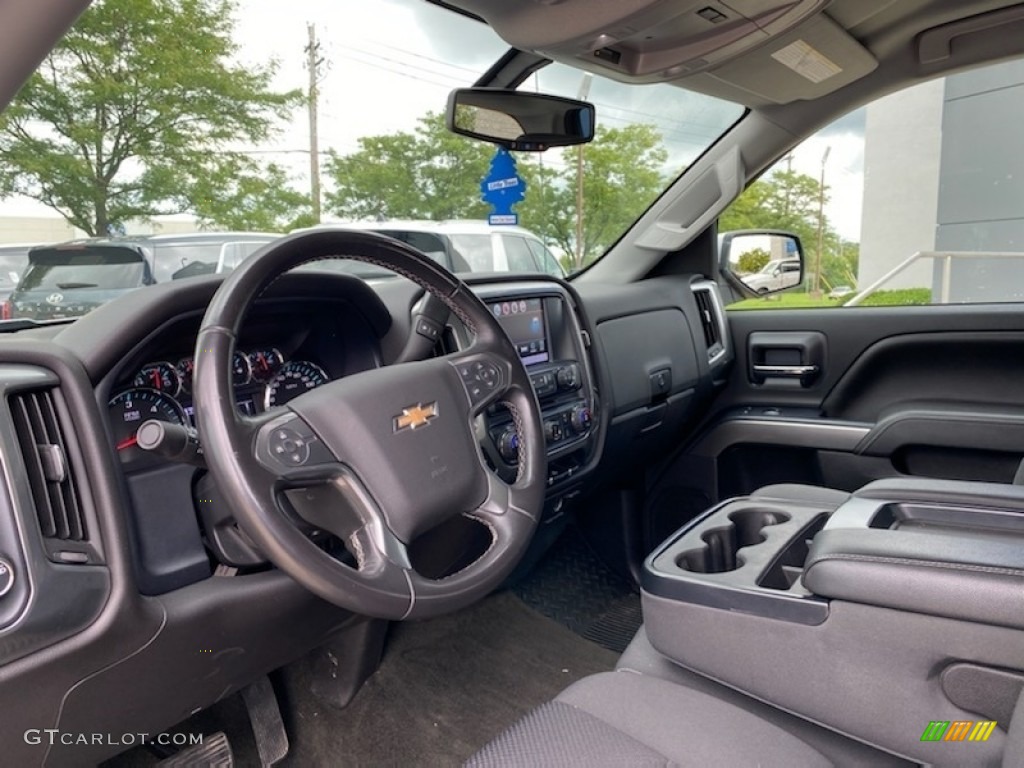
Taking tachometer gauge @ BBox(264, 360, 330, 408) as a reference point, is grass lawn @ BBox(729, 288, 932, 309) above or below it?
below

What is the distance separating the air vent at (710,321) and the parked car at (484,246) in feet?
1.93

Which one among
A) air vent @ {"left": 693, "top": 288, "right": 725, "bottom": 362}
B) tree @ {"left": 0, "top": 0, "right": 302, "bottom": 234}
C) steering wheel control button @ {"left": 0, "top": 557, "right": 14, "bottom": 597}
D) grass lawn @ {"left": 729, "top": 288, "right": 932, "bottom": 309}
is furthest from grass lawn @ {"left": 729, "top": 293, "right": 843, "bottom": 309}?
steering wheel control button @ {"left": 0, "top": 557, "right": 14, "bottom": 597}

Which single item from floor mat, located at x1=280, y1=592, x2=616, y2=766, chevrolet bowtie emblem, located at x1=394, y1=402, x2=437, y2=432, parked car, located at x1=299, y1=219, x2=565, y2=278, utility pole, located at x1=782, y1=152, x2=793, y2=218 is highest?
utility pole, located at x1=782, y1=152, x2=793, y2=218

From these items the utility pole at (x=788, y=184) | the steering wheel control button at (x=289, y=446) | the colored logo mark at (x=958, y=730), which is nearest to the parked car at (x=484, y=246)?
the utility pole at (x=788, y=184)

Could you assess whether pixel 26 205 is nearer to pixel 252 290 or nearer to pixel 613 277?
pixel 252 290

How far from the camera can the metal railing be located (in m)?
2.92

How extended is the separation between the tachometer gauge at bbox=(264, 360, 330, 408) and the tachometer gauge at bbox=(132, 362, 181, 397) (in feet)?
0.60

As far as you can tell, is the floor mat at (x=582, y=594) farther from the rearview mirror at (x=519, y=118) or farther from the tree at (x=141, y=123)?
the tree at (x=141, y=123)

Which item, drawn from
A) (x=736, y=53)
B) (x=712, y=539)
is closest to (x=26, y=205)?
(x=712, y=539)

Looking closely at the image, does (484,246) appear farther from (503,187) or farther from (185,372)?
(185,372)

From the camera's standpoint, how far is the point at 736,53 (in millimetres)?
2070

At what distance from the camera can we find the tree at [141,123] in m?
1.61

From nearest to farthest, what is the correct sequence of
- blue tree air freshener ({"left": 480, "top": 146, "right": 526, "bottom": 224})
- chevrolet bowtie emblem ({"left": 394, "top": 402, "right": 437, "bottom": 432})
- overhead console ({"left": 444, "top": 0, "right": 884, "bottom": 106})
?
chevrolet bowtie emblem ({"left": 394, "top": 402, "right": 437, "bottom": 432}) < overhead console ({"left": 444, "top": 0, "right": 884, "bottom": 106}) < blue tree air freshener ({"left": 480, "top": 146, "right": 526, "bottom": 224})

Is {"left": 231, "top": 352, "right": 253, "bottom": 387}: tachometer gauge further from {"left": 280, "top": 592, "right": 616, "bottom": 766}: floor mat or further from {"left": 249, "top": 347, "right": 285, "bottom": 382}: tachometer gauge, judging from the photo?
{"left": 280, "top": 592, "right": 616, "bottom": 766}: floor mat
